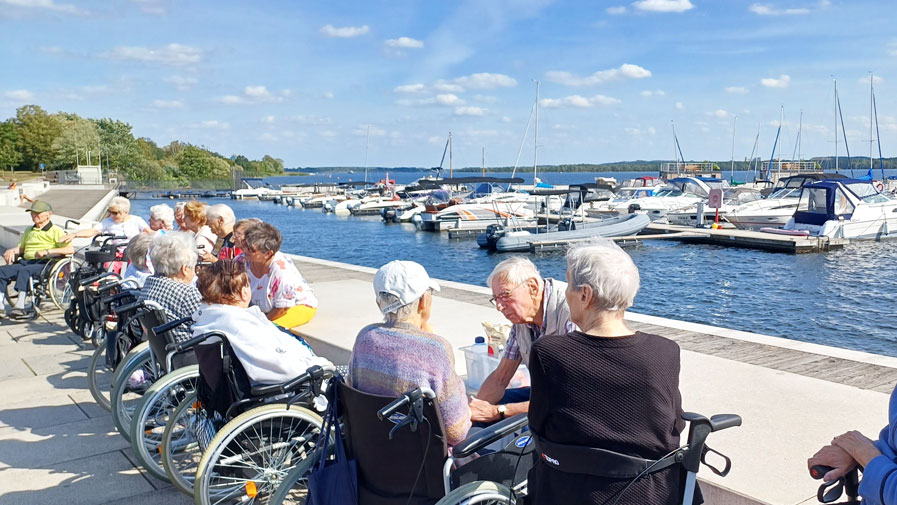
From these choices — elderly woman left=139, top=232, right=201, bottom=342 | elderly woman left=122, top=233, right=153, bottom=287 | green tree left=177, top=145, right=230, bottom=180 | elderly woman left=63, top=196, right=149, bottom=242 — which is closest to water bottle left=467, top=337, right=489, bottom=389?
elderly woman left=139, top=232, right=201, bottom=342

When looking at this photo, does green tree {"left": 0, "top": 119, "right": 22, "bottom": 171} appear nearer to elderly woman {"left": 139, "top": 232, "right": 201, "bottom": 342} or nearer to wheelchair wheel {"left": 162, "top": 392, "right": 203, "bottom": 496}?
elderly woman {"left": 139, "top": 232, "right": 201, "bottom": 342}

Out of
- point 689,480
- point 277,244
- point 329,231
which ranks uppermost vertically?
point 277,244

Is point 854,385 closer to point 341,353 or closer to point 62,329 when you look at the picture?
point 341,353

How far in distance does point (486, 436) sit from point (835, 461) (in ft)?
3.58

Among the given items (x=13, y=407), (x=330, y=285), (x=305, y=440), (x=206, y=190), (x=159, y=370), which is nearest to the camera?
(x=305, y=440)

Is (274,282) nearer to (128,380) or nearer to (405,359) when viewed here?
(128,380)

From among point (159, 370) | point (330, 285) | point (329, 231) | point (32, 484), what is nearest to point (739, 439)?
point (159, 370)

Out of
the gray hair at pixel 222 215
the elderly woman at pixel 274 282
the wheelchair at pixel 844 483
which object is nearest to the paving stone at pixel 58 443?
the elderly woman at pixel 274 282

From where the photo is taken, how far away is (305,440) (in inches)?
135

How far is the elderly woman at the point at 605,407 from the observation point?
2148 millimetres

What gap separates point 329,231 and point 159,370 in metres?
42.5

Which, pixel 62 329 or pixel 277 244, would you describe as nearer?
pixel 277 244

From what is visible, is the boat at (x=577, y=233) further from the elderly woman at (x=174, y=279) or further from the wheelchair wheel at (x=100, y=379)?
the elderly woman at (x=174, y=279)

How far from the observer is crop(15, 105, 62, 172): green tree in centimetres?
8406
